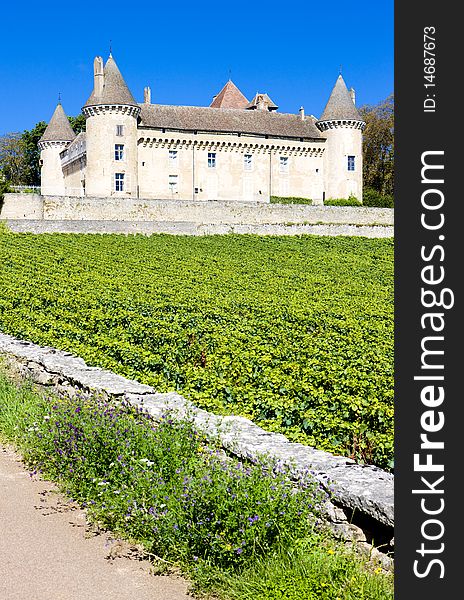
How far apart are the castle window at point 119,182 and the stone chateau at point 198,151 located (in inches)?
4.2

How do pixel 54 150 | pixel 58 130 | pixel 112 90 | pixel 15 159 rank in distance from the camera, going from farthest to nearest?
pixel 15 159 → pixel 58 130 → pixel 54 150 → pixel 112 90

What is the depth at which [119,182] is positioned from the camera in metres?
51.1

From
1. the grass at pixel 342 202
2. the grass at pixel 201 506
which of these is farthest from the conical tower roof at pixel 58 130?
the grass at pixel 201 506

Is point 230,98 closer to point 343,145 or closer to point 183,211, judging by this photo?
point 343,145

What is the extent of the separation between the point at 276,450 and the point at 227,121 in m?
53.3

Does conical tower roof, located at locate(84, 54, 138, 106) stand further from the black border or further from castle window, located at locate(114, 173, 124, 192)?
the black border

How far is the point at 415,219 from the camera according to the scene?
10.8ft

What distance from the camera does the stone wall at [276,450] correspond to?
4.31 m

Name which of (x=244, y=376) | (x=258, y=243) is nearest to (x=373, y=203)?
(x=258, y=243)

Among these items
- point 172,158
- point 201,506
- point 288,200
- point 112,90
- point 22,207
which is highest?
point 112,90

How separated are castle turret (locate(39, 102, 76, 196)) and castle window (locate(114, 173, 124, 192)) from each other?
34.4ft

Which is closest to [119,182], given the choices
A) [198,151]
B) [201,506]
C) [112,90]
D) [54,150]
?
[112,90]

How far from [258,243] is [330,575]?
3560 cm

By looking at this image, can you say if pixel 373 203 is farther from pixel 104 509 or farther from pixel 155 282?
pixel 104 509
